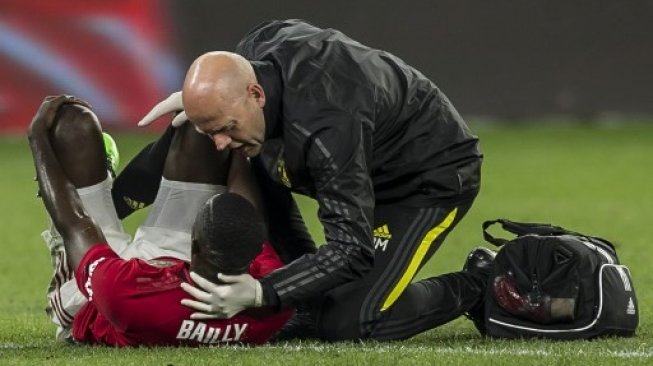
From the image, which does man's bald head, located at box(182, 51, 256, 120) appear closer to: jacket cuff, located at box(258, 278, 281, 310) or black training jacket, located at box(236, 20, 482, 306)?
black training jacket, located at box(236, 20, 482, 306)

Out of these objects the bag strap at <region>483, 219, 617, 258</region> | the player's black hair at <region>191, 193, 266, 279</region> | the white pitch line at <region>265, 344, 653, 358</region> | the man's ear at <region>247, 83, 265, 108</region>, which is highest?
the man's ear at <region>247, 83, 265, 108</region>

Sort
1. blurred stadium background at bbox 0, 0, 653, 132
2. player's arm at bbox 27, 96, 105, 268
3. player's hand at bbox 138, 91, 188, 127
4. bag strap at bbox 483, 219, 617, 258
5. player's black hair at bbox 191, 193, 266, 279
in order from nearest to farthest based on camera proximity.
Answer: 1. player's black hair at bbox 191, 193, 266, 279
2. player's arm at bbox 27, 96, 105, 268
3. player's hand at bbox 138, 91, 188, 127
4. bag strap at bbox 483, 219, 617, 258
5. blurred stadium background at bbox 0, 0, 653, 132

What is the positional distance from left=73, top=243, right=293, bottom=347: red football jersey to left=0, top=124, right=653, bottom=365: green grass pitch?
0.23ft

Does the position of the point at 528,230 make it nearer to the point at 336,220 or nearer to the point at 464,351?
the point at 464,351

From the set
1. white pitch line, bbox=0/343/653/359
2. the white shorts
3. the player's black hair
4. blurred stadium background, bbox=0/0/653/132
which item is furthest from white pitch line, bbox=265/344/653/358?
blurred stadium background, bbox=0/0/653/132

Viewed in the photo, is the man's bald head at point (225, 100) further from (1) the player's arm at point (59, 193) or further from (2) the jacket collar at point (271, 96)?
(1) the player's arm at point (59, 193)

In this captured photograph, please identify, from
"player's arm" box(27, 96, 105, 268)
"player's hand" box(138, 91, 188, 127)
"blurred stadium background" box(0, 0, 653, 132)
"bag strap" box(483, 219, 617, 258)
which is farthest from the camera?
"blurred stadium background" box(0, 0, 653, 132)

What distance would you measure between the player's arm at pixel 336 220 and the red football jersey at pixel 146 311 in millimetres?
142

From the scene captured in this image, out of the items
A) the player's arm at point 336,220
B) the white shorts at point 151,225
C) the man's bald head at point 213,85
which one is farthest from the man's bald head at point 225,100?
the white shorts at point 151,225

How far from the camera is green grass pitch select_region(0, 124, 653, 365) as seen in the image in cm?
504

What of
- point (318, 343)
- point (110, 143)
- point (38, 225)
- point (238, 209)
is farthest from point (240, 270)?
point (38, 225)

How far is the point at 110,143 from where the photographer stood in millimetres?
6031

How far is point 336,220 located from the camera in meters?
5.09

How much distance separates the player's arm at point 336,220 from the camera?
5070 mm
